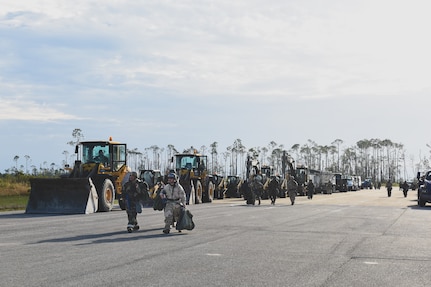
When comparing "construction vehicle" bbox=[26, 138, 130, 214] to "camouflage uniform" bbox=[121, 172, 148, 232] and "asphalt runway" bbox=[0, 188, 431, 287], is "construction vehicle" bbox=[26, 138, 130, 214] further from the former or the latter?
"camouflage uniform" bbox=[121, 172, 148, 232]

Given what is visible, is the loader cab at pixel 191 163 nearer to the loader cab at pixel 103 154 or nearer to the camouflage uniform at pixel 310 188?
the loader cab at pixel 103 154

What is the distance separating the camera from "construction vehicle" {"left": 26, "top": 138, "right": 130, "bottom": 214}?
27.6m

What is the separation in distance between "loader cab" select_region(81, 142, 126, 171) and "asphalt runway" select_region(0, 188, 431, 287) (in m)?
10.0

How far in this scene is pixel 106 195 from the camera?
29250 millimetres

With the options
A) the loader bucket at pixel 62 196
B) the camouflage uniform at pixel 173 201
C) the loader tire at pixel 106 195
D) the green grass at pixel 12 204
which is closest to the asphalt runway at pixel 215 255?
the camouflage uniform at pixel 173 201

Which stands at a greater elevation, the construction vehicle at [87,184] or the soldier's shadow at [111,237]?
the construction vehicle at [87,184]

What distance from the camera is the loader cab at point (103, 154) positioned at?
3075cm

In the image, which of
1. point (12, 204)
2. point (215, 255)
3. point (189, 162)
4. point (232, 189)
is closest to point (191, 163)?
point (189, 162)

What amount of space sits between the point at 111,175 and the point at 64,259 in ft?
61.4

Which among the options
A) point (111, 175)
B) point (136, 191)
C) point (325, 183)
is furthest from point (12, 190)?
point (136, 191)

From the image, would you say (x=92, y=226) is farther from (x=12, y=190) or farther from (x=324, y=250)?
(x=12, y=190)

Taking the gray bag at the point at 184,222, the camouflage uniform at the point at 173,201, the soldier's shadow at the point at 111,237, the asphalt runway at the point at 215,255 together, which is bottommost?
the asphalt runway at the point at 215,255

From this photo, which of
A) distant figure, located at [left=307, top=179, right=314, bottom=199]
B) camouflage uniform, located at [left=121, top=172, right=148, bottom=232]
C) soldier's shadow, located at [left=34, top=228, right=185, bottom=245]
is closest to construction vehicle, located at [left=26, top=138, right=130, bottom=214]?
camouflage uniform, located at [left=121, top=172, right=148, bottom=232]

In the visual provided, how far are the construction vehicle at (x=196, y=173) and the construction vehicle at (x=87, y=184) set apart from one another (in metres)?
9.21
